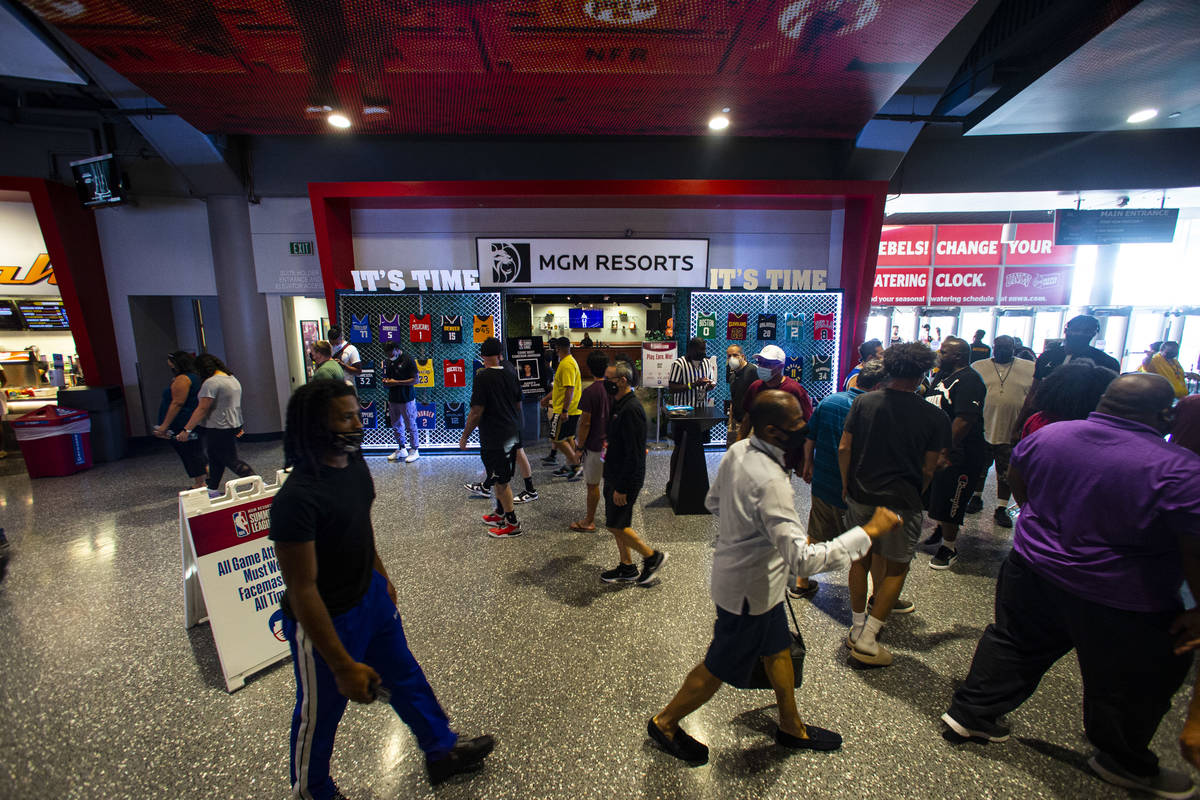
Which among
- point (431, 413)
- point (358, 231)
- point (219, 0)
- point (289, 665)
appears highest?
point (219, 0)

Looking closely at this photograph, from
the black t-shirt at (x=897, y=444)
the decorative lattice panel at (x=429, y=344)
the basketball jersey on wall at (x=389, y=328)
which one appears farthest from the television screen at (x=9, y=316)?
the black t-shirt at (x=897, y=444)

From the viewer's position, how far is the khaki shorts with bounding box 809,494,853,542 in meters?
3.30

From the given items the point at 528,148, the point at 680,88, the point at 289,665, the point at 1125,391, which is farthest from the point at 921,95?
the point at 289,665

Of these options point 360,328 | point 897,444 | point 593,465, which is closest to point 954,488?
point 897,444

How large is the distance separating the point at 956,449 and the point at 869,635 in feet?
6.73

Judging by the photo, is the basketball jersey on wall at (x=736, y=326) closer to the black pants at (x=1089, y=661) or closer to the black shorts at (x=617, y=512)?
the black shorts at (x=617, y=512)

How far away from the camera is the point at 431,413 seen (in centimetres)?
793

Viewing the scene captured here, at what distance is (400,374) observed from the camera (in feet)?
23.4

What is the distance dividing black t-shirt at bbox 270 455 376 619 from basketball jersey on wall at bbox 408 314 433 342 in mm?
6374

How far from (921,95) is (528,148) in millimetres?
5724

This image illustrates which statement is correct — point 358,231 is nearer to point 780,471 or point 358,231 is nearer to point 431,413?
point 431,413

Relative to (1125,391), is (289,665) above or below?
below

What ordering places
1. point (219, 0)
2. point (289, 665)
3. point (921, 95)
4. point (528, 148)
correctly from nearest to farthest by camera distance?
point (289, 665), point (219, 0), point (921, 95), point (528, 148)

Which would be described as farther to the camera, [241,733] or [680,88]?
[680,88]
